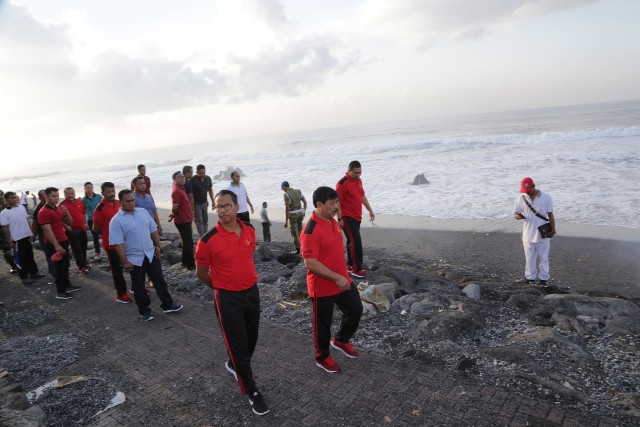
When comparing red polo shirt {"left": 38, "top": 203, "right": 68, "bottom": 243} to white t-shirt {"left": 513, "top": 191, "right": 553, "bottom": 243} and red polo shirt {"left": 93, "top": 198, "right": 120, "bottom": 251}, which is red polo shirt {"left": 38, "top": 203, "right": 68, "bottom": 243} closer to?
red polo shirt {"left": 93, "top": 198, "right": 120, "bottom": 251}

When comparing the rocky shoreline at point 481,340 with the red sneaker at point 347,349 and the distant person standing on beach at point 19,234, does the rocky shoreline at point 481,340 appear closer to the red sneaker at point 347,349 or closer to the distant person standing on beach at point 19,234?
the red sneaker at point 347,349

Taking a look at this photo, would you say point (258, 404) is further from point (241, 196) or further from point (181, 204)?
point (241, 196)

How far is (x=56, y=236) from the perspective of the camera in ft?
23.0

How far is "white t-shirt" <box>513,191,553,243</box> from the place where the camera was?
6359 mm

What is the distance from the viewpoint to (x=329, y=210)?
362 centimetres

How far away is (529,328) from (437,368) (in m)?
1.56

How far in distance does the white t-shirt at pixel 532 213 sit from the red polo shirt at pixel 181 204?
19.4 ft

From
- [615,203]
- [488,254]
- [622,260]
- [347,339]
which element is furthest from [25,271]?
[615,203]

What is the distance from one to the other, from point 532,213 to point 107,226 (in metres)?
6.99

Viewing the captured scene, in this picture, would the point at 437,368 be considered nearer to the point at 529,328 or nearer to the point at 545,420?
the point at 545,420

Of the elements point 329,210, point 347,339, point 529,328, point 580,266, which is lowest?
point 580,266

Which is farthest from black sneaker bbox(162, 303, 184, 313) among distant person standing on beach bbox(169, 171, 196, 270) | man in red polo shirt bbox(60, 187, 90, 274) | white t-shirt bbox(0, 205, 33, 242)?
white t-shirt bbox(0, 205, 33, 242)

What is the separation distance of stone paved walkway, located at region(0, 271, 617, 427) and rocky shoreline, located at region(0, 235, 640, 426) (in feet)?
0.66

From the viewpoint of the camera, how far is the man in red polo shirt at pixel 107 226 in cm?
623
